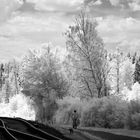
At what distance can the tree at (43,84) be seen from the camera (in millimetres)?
45603

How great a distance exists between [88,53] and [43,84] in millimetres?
11604

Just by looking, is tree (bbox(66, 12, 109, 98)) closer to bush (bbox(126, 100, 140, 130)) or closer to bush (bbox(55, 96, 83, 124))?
bush (bbox(55, 96, 83, 124))

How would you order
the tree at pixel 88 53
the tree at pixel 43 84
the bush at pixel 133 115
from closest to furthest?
the bush at pixel 133 115
the tree at pixel 88 53
the tree at pixel 43 84

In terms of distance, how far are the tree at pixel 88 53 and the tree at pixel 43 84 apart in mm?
8132

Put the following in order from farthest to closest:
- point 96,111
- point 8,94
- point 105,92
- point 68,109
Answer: point 8,94
point 105,92
point 68,109
point 96,111

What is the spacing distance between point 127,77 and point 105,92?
70.0m

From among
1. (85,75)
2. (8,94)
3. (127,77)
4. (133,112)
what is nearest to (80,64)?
(85,75)

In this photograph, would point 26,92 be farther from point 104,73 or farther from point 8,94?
point 8,94

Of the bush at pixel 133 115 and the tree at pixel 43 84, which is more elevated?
the tree at pixel 43 84

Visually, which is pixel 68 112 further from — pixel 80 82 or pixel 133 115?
pixel 133 115

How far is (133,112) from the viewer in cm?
2267

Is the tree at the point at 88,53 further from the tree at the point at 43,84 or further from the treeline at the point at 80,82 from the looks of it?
the tree at the point at 43,84

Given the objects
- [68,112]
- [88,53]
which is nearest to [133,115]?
[68,112]

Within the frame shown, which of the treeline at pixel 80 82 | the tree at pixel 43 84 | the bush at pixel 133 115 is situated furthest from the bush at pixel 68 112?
the tree at pixel 43 84
